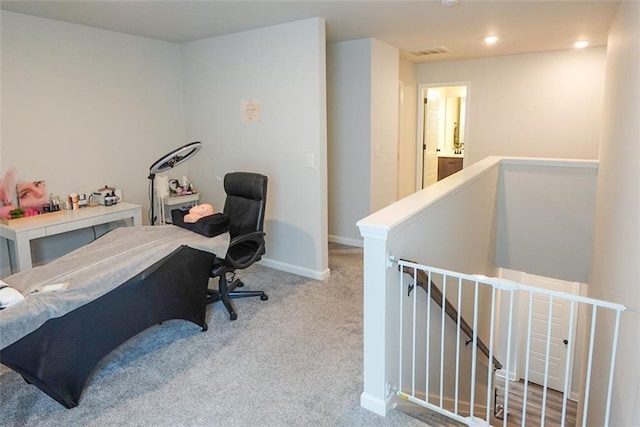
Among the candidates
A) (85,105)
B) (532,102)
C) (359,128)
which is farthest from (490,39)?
(85,105)

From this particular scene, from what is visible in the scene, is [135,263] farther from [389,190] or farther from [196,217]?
[389,190]

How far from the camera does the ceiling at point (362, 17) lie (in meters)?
3.30

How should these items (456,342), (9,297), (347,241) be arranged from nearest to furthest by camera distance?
1. (9,297)
2. (456,342)
3. (347,241)

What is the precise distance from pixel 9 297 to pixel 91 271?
425 mm

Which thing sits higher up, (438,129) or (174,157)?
(438,129)

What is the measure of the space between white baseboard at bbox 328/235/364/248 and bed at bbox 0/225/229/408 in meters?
2.31

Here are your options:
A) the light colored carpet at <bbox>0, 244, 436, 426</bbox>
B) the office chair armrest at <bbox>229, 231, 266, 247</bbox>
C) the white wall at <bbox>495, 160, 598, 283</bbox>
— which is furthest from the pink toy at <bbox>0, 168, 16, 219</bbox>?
the white wall at <bbox>495, 160, 598, 283</bbox>

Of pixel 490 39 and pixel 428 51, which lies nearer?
pixel 490 39

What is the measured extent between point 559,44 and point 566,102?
34.2 inches

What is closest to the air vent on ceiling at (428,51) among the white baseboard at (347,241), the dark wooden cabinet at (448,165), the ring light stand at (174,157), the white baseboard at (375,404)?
the white baseboard at (347,241)

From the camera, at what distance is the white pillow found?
199cm

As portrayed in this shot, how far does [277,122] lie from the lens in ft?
13.4

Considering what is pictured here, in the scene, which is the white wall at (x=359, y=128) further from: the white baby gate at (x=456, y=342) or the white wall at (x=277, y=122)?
the white baby gate at (x=456, y=342)

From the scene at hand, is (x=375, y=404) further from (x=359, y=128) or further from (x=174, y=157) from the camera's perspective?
(x=359, y=128)
